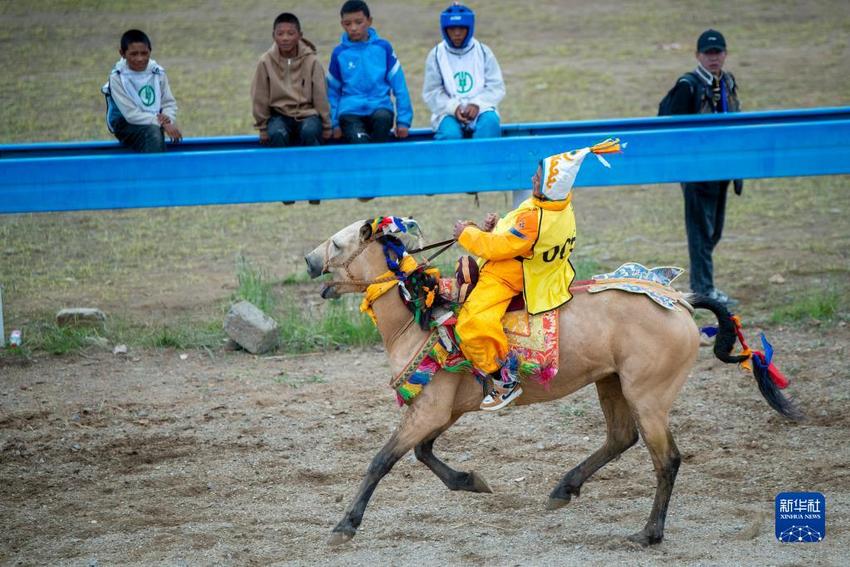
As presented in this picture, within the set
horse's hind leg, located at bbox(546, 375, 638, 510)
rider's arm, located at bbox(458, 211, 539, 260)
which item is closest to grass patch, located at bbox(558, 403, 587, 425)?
horse's hind leg, located at bbox(546, 375, 638, 510)

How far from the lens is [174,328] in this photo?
392 inches

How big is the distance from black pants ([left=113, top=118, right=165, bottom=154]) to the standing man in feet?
15.1

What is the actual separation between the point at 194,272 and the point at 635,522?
6.62 meters

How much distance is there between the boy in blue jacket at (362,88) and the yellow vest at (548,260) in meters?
3.30

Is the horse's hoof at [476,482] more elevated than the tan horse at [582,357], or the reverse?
the tan horse at [582,357]

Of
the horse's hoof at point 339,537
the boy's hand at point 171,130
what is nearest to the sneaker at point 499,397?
the horse's hoof at point 339,537

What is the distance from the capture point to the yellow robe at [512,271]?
6.07 metres

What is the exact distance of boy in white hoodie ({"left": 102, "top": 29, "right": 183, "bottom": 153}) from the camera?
29.0 ft

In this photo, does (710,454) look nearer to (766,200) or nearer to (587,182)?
(587,182)

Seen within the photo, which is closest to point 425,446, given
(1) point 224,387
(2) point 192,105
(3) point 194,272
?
(1) point 224,387

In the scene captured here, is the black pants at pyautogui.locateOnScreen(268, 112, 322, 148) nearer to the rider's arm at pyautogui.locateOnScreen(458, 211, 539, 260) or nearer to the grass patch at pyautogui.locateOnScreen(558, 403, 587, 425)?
the grass patch at pyautogui.locateOnScreen(558, 403, 587, 425)

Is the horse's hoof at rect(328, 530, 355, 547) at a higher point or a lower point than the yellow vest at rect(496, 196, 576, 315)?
→ lower

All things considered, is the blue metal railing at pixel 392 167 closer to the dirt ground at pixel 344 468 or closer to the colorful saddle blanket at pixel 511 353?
the dirt ground at pixel 344 468

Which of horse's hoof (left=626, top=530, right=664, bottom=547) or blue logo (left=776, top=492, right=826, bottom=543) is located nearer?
blue logo (left=776, top=492, right=826, bottom=543)
